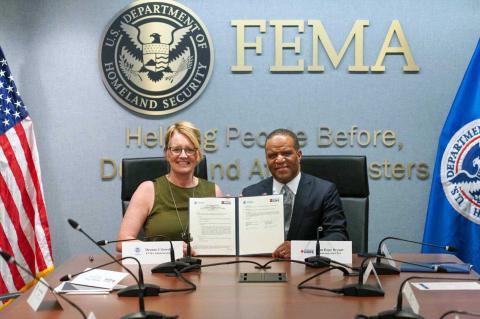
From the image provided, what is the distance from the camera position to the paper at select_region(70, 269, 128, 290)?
6.48 feet

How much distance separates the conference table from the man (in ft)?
2.39

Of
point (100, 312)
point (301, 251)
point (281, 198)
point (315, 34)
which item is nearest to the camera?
point (100, 312)

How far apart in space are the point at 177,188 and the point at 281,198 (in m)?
0.73

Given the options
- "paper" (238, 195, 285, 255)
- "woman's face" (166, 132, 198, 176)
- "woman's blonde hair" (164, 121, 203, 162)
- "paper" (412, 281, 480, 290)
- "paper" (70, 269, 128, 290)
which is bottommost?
"paper" (412, 281, 480, 290)

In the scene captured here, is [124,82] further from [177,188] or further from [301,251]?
[301,251]

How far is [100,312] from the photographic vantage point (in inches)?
66.2

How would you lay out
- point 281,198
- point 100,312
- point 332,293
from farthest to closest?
point 281,198
point 332,293
point 100,312

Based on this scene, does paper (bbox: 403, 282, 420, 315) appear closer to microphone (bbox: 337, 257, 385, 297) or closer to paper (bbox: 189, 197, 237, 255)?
microphone (bbox: 337, 257, 385, 297)

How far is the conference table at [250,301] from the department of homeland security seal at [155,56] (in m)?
1.93

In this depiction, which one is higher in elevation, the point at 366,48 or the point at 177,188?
the point at 366,48

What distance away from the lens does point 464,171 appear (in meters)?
3.63

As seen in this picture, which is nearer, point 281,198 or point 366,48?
point 281,198

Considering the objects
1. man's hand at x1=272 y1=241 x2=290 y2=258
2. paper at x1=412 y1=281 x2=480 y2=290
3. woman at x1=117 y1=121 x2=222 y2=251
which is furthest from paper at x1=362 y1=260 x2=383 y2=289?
woman at x1=117 y1=121 x2=222 y2=251

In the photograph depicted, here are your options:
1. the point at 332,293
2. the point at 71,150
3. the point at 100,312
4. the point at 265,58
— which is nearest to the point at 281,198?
the point at 332,293
